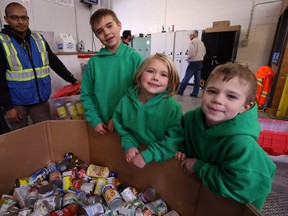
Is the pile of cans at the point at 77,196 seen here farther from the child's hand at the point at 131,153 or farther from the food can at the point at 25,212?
the child's hand at the point at 131,153

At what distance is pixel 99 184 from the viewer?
3.20 feet

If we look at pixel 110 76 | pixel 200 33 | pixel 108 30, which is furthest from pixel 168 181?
pixel 200 33

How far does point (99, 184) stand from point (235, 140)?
73cm

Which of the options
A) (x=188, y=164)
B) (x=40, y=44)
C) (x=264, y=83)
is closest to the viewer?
(x=188, y=164)

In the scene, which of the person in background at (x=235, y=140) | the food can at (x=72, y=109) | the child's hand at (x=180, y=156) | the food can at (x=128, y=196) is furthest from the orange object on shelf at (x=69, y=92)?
the person in background at (x=235, y=140)

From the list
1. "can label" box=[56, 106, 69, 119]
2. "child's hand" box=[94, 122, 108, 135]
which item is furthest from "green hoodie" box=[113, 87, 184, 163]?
"can label" box=[56, 106, 69, 119]

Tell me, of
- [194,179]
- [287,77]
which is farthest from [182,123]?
[287,77]

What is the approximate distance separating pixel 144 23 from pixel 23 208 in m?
6.31

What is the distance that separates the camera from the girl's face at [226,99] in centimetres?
58

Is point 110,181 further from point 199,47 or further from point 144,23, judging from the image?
point 144,23

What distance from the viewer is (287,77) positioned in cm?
271

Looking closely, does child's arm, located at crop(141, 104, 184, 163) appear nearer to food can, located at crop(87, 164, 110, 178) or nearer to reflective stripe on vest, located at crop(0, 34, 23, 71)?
food can, located at crop(87, 164, 110, 178)

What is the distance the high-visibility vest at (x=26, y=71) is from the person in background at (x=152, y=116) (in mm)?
914

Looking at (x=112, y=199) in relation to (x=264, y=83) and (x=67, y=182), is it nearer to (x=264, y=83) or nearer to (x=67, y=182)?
(x=67, y=182)
